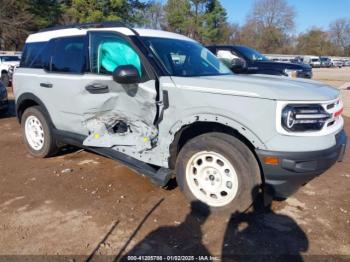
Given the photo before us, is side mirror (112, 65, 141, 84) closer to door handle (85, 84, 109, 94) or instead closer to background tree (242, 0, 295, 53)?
door handle (85, 84, 109, 94)

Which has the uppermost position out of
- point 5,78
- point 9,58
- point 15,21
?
point 15,21

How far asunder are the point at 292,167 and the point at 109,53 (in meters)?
2.62

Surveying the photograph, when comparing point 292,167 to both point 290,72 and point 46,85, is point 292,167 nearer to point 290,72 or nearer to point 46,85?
point 46,85

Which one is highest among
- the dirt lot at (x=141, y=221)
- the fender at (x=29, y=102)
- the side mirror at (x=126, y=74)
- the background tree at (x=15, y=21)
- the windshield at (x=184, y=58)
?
the background tree at (x=15, y=21)

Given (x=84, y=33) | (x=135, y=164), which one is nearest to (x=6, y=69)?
(x=84, y=33)

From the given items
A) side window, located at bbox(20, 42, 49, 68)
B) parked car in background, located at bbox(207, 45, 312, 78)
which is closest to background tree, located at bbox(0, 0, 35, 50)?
parked car in background, located at bbox(207, 45, 312, 78)

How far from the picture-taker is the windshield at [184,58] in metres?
4.15

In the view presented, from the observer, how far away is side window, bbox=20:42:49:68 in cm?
539

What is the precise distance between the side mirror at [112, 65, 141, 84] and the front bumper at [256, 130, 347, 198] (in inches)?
60.9

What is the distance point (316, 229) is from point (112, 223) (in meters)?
2.08

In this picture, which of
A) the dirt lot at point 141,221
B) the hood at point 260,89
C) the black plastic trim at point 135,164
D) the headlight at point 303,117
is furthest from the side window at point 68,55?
the headlight at point 303,117

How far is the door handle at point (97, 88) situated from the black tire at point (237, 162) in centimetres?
133

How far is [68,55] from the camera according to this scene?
4969 mm

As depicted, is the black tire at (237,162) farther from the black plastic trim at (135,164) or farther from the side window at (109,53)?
the side window at (109,53)
